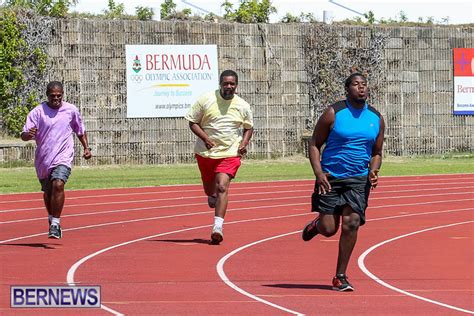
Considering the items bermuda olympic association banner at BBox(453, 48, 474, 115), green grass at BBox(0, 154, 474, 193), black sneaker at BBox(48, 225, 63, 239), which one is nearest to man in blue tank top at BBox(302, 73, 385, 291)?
black sneaker at BBox(48, 225, 63, 239)

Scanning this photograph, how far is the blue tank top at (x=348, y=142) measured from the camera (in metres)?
11.0

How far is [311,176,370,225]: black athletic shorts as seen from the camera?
1096cm

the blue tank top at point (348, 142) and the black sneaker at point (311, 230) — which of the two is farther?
the black sneaker at point (311, 230)

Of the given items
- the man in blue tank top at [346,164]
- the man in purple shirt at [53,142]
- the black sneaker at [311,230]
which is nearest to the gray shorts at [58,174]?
the man in purple shirt at [53,142]

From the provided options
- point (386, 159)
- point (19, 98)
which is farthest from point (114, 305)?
point (386, 159)

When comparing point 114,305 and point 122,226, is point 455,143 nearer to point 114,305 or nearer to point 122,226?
point 122,226

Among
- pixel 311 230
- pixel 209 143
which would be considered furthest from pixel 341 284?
pixel 209 143

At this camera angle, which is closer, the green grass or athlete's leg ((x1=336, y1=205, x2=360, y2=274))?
athlete's leg ((x1=336, y1=205, x2=360, y2=274))

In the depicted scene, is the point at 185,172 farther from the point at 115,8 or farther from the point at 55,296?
the point at 55,296

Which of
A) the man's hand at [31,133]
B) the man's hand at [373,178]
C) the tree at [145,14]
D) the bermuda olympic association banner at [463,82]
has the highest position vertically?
the tree at [145,14]

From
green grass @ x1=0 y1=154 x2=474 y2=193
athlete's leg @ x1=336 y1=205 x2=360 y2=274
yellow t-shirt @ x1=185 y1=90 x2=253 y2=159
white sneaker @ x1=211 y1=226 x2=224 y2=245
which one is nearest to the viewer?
athlete's leg @ x1=336 y1=205 x2=360 y2=274

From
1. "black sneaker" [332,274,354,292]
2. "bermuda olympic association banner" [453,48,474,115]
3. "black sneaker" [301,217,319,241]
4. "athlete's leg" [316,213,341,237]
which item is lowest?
"black sneaker" [332,274,354,292]

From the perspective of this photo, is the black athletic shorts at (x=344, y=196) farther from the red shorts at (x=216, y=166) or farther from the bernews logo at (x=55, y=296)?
the red shorts at (x=216, y=166)

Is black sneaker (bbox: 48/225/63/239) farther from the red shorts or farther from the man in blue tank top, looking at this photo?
the man in blue tank top
